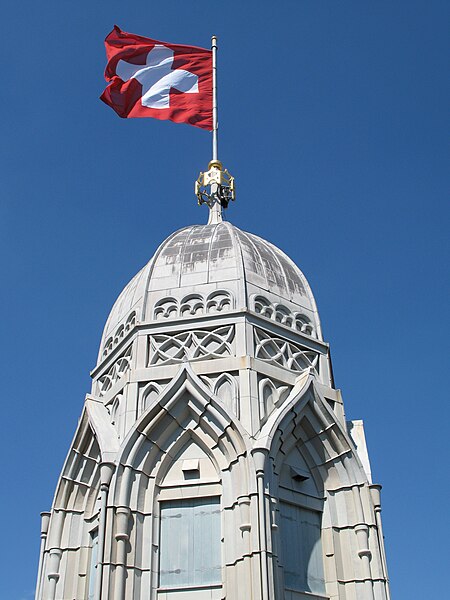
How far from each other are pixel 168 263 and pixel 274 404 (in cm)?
→ 713

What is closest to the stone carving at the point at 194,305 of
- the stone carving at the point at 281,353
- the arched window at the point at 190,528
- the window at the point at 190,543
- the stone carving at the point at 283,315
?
the stone carving at the point at 283,315

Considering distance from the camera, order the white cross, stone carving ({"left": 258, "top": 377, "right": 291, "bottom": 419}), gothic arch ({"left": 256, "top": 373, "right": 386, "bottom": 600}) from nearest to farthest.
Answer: gothic arch ({"left": 256, "top": 373, "right": 386, "bottom": 600})
stone carving ({"left": 258, "top": 377, "right": 291, "bottom": 419})
the white cross

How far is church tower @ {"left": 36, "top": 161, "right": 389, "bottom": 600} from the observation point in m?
22.2

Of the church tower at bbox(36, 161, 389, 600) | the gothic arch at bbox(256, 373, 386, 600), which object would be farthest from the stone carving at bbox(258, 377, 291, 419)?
the gothic arch at bbox(256, 373, 386, 600)

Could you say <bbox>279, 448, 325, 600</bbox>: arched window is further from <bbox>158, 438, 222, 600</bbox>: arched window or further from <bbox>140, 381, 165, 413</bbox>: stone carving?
<bbox>140, 381, 165, 413</bbox>: stone carving

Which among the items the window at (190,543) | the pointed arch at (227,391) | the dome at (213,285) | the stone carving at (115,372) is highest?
the dome at (213,285)

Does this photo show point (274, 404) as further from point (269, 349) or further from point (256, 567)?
point (256, 567)

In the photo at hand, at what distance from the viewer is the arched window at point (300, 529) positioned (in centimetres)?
2266

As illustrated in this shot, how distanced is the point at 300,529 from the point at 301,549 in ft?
1.96

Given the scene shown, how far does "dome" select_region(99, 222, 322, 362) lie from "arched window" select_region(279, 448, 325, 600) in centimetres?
545

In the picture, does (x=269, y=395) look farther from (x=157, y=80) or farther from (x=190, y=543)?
(x=157, y=80)

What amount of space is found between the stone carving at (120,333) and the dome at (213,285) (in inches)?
1.4

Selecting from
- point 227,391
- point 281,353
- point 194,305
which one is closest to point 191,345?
point 194,305

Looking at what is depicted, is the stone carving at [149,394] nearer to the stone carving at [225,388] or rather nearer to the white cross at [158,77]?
the stone carving at [225,388]
